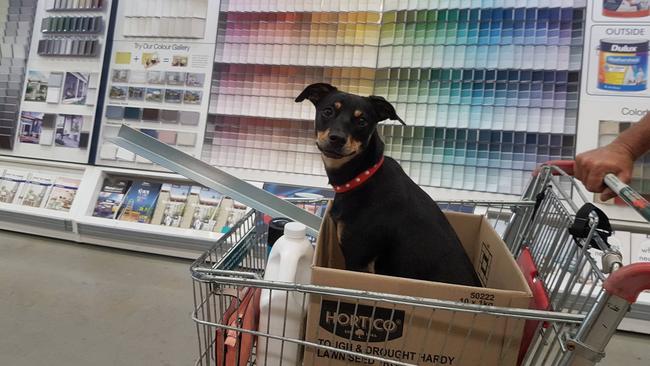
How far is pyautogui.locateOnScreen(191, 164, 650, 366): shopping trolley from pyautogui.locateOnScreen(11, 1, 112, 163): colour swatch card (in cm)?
220

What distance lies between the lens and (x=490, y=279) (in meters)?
0.87

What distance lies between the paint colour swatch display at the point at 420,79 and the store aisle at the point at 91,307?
828mm

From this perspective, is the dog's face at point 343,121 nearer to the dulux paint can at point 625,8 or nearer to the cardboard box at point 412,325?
the cardboard box at point 412,325

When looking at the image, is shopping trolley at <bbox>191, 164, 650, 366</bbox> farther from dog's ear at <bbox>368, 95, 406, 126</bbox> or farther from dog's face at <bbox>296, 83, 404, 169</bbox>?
dog's ear at <bbox>368, 95, 406, 126</bbox>

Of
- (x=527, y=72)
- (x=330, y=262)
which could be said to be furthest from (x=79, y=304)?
(x=527, y=72)

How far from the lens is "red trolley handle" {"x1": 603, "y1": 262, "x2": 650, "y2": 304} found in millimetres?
456

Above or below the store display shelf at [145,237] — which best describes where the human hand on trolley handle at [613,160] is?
above

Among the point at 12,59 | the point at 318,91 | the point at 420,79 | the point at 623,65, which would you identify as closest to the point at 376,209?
the point at 318,91

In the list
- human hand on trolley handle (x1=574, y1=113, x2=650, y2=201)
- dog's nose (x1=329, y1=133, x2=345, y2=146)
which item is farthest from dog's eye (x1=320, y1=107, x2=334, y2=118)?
human hand on trolley handle (x1=574, y1=113, x2=650, y2=201)

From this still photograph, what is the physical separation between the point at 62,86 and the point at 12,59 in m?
0.50

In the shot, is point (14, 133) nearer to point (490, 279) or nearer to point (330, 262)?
point (330, 262)

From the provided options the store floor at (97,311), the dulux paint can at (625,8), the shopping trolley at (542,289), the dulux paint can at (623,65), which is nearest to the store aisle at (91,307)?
the store floor at (97,311)

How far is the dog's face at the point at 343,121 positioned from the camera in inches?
42.9

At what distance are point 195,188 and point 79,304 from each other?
97cm
